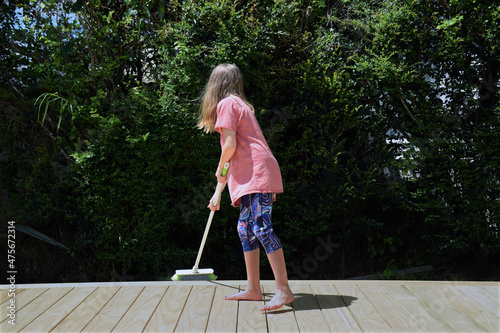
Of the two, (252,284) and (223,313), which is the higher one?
(252,284)

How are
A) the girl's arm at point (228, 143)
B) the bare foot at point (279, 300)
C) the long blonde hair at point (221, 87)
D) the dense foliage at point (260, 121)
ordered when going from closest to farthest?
the bare foot at point (279, 300), the girl's arm at point (228, 143), the long blonde hair at point (221, 87), the dense foliage at point (260, 121)

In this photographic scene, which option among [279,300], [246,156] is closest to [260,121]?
[246,156]

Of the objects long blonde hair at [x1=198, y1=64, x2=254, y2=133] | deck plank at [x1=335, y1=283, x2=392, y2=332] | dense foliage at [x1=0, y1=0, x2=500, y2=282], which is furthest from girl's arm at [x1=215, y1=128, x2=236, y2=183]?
dense foliage at [x1=0, y1=0, x2=500, y2=282]

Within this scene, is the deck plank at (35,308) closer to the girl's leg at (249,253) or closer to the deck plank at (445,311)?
the girl's leg at (249,253)

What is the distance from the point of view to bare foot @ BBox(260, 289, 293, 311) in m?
2.85

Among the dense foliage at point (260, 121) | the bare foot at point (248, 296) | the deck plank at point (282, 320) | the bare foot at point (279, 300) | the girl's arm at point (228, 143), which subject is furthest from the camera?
the dense foliage at point (260, 121)

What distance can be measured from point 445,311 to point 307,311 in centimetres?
83

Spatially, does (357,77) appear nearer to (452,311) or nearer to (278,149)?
(278,149)

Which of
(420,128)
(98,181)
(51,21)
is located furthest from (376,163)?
(51,21)

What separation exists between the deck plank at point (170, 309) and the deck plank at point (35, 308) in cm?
70

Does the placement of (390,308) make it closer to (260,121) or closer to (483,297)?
(483,297)

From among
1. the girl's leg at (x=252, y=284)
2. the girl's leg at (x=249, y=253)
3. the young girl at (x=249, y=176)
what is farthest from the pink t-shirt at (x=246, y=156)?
the girl's leg at (x=252, y=284)

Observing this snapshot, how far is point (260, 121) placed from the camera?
4594 millimetres

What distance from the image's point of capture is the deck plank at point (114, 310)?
2594mm
